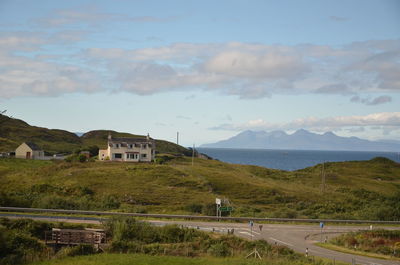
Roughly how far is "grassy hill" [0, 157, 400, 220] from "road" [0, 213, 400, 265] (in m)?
8.25

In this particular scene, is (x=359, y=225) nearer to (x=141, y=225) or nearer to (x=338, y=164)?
(x=141, y=225)

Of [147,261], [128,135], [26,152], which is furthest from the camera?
[128,135]

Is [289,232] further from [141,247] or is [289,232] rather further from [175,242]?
[141,247]

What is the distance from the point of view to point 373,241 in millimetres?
37719

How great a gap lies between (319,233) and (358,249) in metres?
6.21

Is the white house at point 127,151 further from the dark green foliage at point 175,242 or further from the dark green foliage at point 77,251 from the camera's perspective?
the dark green foliage at point 77,251

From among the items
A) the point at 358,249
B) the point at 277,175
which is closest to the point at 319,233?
the point at 358,249

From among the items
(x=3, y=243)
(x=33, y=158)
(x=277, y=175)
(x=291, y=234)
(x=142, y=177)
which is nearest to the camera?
(x=3, y=243)

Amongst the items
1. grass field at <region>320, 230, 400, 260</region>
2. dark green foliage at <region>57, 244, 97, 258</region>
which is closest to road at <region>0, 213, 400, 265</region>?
grass field at <region>320, 230, 400, 260</region>

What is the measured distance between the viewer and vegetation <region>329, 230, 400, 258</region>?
35.1m

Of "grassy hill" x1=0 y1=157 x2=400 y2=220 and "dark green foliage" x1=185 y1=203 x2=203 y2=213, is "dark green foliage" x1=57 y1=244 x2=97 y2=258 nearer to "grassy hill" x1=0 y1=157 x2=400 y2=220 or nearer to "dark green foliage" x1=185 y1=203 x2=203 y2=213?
"grassy hill" x1=0 y1=157 x2=400 y2=220

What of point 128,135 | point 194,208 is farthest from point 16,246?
point 128,135

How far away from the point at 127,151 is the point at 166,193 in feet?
90.7

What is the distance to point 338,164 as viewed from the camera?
418ft
